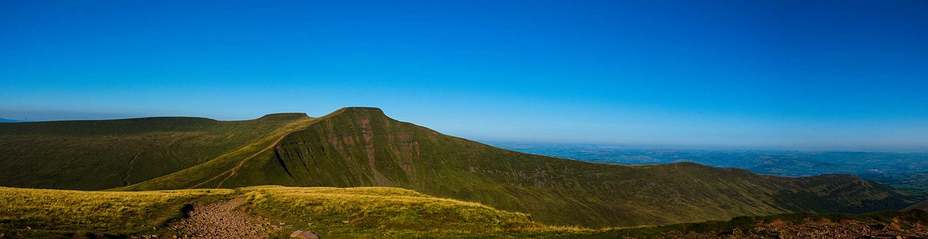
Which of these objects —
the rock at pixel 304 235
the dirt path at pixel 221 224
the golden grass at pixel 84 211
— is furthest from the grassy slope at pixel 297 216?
the dirt path at pixel 221 224

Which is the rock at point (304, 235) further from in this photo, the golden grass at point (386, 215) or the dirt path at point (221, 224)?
the golden grass at point (386, 215)

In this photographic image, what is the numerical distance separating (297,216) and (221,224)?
7.71 meters

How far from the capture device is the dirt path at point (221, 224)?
38.4 meters

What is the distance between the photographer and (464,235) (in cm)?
3816

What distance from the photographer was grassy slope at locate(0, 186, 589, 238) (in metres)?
38.0

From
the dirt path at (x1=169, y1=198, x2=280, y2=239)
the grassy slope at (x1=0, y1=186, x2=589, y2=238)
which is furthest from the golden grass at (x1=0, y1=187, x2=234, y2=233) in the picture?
the dirt path at (x1=169, y1=198, x2=280, y2=239)

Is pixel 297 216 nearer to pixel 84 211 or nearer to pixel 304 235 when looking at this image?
pixel 304 235

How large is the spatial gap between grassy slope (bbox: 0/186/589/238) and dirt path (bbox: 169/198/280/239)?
57.0 inches

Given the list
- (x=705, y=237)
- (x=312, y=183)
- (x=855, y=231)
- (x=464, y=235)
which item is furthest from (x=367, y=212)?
(x=312, y=183)

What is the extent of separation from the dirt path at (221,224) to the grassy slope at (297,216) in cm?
145

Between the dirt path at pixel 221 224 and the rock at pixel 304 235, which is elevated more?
the rock at pixel 304 235

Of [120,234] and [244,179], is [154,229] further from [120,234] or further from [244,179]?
[244,179]

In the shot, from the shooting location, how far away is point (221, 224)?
44.1 meters

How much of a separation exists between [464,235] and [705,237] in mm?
17687
